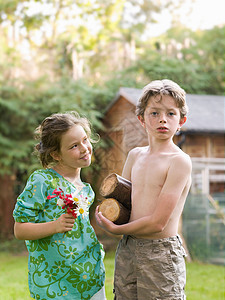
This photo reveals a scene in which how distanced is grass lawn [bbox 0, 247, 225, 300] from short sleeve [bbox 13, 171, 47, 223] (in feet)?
8.58

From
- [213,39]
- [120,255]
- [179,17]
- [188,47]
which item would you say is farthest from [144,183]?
[179,17]

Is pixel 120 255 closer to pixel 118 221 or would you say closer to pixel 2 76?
pixel 118 221

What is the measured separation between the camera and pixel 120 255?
2102 millimetres

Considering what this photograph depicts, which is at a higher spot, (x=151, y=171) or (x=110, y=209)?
(x=151, y=171)

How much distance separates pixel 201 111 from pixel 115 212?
7.08 m

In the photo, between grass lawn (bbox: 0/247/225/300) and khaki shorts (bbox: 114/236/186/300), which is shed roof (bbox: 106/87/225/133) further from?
khaki shorts (bbox: 114/236/186/300)

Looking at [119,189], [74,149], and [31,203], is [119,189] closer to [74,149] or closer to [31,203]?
[74,149]

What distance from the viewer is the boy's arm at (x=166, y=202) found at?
1920mm

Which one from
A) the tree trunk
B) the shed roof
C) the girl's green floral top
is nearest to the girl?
the girl's green floral top

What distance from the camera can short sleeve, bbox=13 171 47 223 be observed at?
200cm

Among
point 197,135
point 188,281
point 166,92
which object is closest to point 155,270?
point 166,92

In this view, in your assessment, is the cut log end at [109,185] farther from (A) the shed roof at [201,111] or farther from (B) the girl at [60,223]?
(A) the shed roof at [201,111]

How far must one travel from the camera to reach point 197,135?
27.4 ft

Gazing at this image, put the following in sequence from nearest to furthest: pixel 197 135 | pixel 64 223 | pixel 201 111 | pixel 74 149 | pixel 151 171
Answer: pixel 64 223 < pixel 151 171 < pixel 74 149 < pixel 197 135 < pixel 201 111
